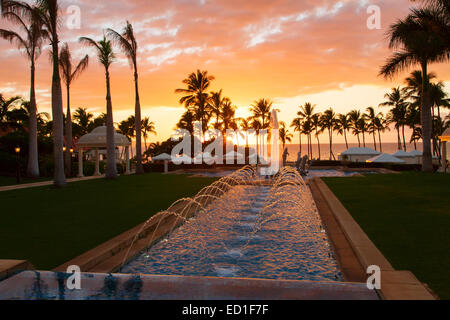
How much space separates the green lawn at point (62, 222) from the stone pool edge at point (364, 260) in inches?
170

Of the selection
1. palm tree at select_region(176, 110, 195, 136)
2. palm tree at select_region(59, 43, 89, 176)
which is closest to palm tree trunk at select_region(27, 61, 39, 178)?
palm tree at select_region(59, 43, 89, 176)

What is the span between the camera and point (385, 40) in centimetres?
2202

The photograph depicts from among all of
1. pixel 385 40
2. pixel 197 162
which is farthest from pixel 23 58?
pixel 385 40

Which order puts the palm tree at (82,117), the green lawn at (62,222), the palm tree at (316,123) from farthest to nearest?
the palm tree at (316,123) < the palm tree at (82,117) < the green lawn at (62,222)

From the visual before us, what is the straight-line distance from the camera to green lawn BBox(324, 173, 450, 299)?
194 inches

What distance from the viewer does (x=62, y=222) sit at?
29.7ft

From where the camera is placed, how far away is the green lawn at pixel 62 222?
625 cm

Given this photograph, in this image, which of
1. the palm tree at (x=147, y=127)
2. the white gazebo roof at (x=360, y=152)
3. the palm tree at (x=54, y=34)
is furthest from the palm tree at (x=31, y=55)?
the palm tree at (x=147, y=127)

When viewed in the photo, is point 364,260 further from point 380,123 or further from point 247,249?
point 380,123

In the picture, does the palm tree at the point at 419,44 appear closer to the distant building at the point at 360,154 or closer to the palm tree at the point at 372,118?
the distant building at the point at 360,154

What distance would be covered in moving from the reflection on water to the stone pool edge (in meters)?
0.21

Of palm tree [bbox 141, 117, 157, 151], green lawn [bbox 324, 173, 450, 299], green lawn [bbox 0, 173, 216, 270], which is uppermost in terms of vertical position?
palm tree [bbox 141, 117, 157, 151]

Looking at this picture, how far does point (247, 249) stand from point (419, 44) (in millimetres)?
18917

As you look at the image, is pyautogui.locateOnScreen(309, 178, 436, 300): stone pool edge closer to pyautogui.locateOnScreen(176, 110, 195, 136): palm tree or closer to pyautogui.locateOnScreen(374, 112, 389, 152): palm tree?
pyautogui.locateOnScreen(176, 110, 195, 136): palm tree
